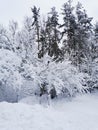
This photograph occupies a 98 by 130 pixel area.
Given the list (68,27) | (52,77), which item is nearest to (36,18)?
(68,27)

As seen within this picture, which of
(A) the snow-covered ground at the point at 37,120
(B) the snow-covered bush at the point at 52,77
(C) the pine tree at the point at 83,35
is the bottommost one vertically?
(A) the snow-covered ground at the point at 37,120

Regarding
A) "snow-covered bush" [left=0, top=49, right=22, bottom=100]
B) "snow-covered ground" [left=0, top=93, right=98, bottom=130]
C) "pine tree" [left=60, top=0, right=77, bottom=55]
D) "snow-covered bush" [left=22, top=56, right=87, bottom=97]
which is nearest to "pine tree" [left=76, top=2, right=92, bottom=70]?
"pine tree" [left=60, top=0, right=77, bottom=55]

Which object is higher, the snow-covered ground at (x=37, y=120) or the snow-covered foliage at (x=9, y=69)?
the snow-covered foliage at (x=9, y=69)

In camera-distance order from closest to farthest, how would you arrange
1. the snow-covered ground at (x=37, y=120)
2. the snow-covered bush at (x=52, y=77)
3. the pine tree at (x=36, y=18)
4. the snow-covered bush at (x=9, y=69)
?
the snow-covered ground at (x=37, y=120) < the snow-covered bush at (x=9, y=69) < the snow-covered bush at (x=52, y=77) < the pine tree at (x=36, y=18)

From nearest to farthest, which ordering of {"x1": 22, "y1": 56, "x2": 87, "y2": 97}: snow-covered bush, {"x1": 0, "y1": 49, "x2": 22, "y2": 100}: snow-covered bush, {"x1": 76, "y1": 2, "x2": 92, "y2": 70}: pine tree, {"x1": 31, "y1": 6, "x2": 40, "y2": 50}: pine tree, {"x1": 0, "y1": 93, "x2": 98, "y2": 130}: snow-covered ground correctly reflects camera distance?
{"x1": 0, "y1": 93, "x2": 98, "y2": 130}: snow-covered ground
{"x1": 0, "y1": 49, "x2": 22, "y2": 100}: snow-covered bush
{"x1": 22, "y1": 56, "x2": 87, "y2": 97}: snow-covered bush
{"x1": 76, "y1": 2, "x2": 92, "y2": 70}: pine tree
{"x1": 31, "y1": 6, "x2": 40, "y2": 50}: pine tree

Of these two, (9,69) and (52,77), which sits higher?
(9,69)

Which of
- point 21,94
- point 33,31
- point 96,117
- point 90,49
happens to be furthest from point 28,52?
point 96,117

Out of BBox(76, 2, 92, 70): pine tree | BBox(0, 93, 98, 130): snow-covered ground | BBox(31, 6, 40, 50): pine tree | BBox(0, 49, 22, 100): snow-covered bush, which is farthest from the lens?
BBox(31, 6, 40, 50): pine tree

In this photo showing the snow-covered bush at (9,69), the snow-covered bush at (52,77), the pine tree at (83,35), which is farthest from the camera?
the pine tree at (83,35)

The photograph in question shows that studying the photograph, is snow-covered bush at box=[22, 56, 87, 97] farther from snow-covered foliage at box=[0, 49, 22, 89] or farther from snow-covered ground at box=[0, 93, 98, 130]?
snow-covered ground at box=[0, 93, 98, 130]

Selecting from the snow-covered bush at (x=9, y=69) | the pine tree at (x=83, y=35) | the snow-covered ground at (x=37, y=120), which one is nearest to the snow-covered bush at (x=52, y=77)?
the snow-covered bush at (x=9, y=69)

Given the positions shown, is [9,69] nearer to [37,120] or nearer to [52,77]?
[52,77]

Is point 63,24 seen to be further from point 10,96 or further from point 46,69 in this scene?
point 10,96

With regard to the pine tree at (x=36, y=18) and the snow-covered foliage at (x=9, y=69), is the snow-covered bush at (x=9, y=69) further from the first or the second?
the pine tree at (x=36, y=18)
